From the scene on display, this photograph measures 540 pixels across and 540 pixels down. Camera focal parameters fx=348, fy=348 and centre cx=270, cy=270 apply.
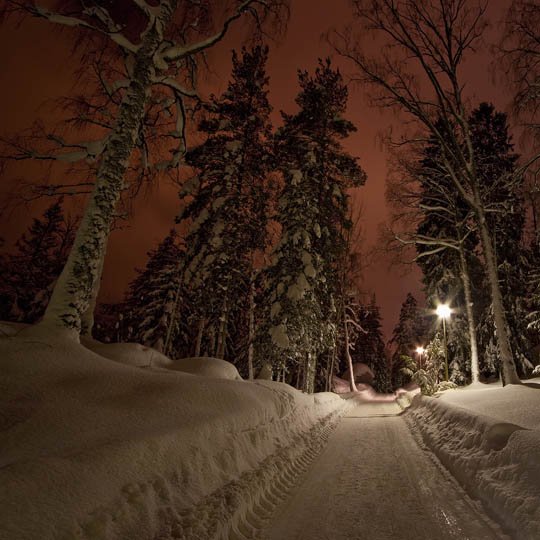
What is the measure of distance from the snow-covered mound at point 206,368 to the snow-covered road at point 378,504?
2847mm

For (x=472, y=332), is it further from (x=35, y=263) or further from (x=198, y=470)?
(x=35, y=263)

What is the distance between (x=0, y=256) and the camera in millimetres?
30766

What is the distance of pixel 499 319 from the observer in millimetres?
11766

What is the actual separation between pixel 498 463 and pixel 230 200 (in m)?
14.0

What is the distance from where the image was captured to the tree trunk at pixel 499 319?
11.3m

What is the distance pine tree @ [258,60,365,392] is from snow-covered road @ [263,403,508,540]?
23.6 feet

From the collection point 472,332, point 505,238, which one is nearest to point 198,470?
point 472,332

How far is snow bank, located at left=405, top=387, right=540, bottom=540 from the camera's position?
3434mm

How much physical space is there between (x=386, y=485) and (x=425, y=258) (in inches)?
803

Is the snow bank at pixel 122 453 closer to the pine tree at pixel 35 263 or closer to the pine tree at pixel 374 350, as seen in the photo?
the pine tree at pixel 35 263

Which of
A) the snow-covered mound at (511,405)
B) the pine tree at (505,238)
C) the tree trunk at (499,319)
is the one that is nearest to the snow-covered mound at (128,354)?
the snow-covered mound at (511,405)

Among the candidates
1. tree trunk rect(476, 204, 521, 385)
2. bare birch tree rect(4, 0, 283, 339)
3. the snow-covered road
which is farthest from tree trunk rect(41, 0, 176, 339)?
tree trunk rect(476, 204, 521, 385)

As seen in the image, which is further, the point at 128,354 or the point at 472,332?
the point at 472,332

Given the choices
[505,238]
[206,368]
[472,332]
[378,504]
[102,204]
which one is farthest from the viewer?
[505,238]
